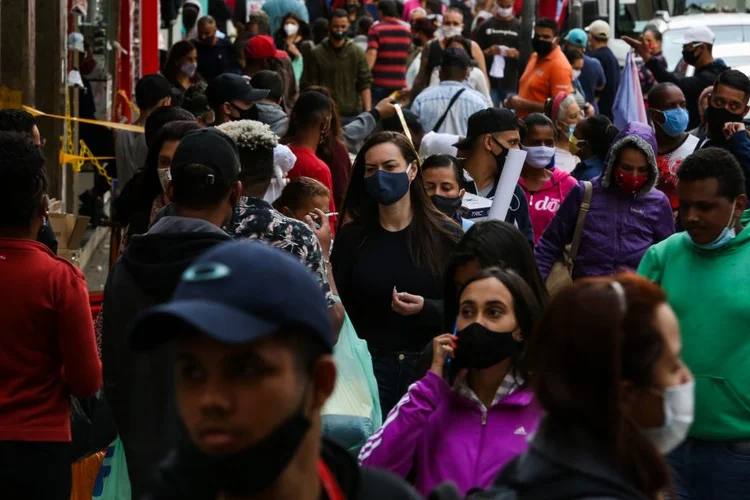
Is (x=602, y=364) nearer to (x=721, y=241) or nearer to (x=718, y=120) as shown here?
(x=721, y=241)

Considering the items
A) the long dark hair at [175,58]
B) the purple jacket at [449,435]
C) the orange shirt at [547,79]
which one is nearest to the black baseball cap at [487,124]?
the purple jacket at [449,435]

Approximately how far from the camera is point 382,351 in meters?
6.69

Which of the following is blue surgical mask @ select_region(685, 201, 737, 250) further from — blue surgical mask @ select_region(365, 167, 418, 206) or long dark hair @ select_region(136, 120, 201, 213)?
long dark hair @ select_region(136, 120, 201, 213)

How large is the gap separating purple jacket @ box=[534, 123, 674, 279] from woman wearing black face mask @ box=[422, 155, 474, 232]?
0.51m

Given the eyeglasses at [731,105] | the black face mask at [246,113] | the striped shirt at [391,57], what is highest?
the eyeglasses at [731,105]

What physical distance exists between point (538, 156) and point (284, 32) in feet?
34.7

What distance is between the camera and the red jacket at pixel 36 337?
5.00 m

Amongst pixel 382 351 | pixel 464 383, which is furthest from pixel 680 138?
pixel 464 383

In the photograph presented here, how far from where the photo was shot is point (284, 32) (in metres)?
19.4

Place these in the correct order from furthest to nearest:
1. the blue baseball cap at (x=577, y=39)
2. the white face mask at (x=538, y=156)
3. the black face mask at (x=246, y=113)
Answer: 1. the blue baseball cap at (x=577, y=39)
2. the black face mask at (x=246, y=113)
3. the white face mask at (x=538, y=156)

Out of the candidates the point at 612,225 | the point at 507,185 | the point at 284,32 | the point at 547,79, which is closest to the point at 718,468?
the point at 612,225

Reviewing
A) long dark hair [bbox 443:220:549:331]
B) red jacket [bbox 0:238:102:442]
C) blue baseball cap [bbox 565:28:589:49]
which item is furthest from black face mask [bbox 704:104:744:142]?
blue baseball cap [bbox 565:28:589:49]

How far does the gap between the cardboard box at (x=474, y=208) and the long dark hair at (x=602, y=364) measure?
509cm

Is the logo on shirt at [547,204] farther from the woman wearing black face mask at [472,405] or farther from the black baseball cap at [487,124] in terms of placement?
the woman wearing black face mask at [472,405]
